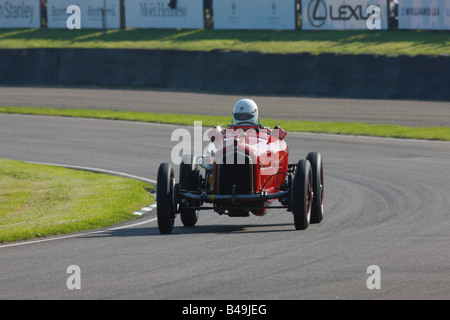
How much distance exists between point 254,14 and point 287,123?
1230cm

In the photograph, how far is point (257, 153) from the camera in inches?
484

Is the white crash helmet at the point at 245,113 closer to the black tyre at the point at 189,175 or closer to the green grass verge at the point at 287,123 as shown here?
the black tyre at the point at 189,175

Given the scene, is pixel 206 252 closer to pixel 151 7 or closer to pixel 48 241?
pixel 48 241

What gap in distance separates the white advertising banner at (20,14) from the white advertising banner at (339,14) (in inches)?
615

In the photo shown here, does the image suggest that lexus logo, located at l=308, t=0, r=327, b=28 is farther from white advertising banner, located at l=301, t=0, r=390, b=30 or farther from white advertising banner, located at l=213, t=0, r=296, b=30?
white advertising banner, located at l=213, t=0, r=296, b=30

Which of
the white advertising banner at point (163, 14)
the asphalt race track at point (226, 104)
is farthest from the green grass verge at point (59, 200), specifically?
the white advertising banner at point (163, 14)

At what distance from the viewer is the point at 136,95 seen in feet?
118

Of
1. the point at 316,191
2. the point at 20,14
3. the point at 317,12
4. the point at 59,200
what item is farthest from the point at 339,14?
the point at 316,191

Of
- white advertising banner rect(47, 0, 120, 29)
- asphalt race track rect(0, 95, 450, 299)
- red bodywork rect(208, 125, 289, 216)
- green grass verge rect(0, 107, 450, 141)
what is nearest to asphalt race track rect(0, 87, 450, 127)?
green grass verge rect(0, 107, 450, 141)

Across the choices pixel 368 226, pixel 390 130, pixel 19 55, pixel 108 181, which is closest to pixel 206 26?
pixel 19 55

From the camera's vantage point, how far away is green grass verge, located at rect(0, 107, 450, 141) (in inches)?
997

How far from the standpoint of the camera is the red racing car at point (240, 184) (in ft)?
39.5

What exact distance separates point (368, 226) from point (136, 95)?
2466cm

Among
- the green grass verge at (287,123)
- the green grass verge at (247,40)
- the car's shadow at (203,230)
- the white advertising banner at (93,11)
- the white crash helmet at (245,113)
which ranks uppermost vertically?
the white advertising banner at (93,11)
